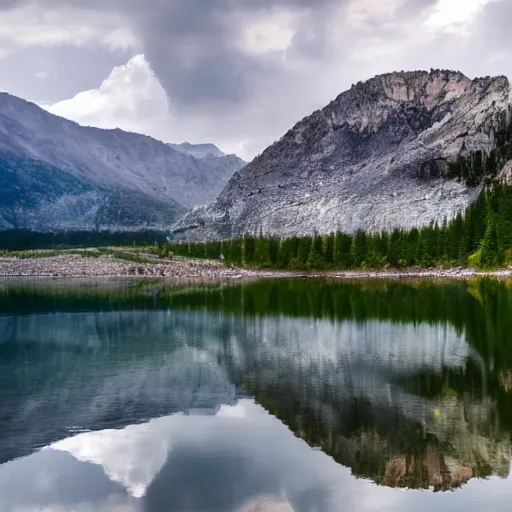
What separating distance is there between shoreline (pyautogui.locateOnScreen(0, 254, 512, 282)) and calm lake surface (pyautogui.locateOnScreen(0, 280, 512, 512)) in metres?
91.9

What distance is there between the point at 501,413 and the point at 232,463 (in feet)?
38.4

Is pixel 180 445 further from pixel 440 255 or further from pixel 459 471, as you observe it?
pixel 440 255

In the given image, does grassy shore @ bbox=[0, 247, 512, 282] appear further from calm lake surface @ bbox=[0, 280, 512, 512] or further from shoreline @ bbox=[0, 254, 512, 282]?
calm lake surface @ bbox=[0, 280, 512, 512]

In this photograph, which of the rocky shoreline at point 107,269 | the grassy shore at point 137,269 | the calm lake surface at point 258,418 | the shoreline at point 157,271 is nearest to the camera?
the calm lake surface at point 258,418

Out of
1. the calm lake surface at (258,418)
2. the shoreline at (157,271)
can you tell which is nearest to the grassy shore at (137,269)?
the shoreline at (157,271)

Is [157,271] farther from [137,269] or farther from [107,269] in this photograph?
[107,269]

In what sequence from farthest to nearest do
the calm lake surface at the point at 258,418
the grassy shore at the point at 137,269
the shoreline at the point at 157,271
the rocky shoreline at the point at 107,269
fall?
the rocky shoreline at the point at 107,269 → the grassy shore at the point at 137,269 → the shoreline at the point at 157,271 → the calm lake surface at the point at 258,418

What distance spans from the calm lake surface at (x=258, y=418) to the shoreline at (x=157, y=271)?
91941mm

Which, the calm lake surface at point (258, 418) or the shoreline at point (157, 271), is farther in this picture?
the shoreline at point (157, 271)

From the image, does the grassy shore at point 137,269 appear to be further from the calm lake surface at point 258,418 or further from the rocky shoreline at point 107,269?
the calm lake surface at point 258,418

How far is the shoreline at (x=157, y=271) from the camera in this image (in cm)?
14525

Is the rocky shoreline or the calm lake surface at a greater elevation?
the calm lake surface

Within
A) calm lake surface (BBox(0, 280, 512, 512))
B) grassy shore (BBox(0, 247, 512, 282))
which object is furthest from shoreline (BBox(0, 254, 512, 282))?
calm lake surface (BBox(0, 280, 512, 512))

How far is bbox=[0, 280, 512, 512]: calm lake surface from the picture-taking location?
18.3 m
